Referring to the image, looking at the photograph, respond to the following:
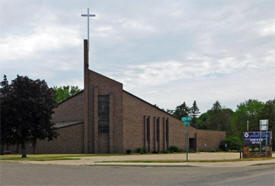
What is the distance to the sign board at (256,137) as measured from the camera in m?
37.3

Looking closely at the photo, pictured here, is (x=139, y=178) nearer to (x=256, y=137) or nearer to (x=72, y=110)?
(x=256, y=137)

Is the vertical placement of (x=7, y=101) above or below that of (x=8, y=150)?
above

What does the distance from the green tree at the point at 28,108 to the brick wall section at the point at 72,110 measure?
20869 mm

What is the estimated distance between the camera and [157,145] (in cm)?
6681

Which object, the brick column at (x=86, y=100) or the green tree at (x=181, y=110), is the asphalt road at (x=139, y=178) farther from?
the green tree at (x=181, y=110)

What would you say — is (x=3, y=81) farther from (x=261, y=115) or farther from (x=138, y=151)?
(x=261, y=115)

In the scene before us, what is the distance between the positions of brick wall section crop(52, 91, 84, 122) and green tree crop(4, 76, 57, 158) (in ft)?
68.5

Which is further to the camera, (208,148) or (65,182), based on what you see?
(208,148)

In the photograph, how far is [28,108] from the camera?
40094mm

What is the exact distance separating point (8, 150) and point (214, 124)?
261 ft

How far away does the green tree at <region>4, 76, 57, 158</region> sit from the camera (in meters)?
39.6

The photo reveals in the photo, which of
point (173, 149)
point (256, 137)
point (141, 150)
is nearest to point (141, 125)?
point (141, 150)

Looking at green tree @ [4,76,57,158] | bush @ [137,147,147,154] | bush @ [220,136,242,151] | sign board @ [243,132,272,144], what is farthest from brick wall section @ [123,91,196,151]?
sign board @ [243,132,272,144]

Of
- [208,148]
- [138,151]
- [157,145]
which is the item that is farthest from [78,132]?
[208,148]
